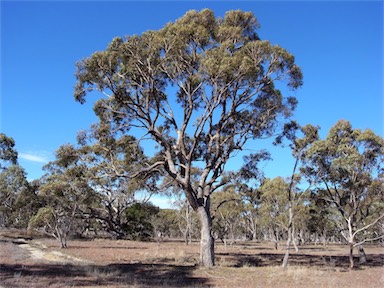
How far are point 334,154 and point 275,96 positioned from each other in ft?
20.3

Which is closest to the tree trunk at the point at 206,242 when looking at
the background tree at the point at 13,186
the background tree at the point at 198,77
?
the background tree at the point at 198,77

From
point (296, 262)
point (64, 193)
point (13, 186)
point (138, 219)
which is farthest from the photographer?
point (138, 219)

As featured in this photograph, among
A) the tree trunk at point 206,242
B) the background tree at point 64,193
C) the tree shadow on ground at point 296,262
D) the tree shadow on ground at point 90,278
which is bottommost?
the tree shadow on ground at point 90,278

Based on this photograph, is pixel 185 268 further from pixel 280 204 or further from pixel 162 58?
pixel 280 204

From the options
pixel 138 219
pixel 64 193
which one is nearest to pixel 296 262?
pixel 64 193

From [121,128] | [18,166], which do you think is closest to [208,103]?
[121,128]

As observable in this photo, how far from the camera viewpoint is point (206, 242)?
61.9 feet

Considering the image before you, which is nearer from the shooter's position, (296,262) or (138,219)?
(296,262)

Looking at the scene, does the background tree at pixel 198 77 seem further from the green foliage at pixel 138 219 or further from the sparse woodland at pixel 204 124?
the green foliage at pixel 138 219

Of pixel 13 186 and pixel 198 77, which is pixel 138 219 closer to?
pixel 13 186

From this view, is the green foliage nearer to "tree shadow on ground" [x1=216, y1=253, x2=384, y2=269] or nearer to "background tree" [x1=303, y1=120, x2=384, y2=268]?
"tree shadow on ground" [x1=216, y1=253, x2=384, y2=269]

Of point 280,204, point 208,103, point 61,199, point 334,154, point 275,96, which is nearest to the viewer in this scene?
point 208,103

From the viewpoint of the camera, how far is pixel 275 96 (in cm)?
2047

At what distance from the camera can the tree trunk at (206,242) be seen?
18.7 meters
